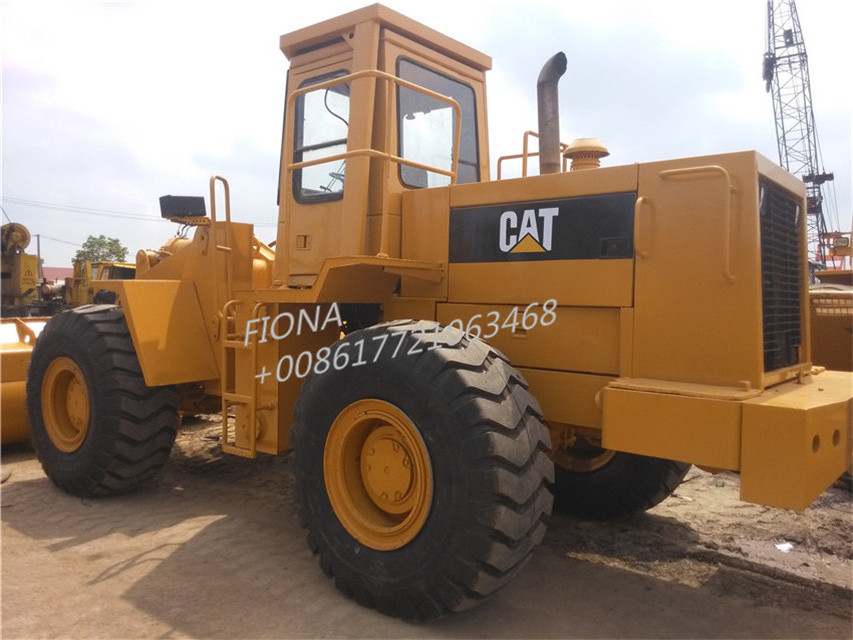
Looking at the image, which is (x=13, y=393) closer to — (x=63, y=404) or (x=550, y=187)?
(x=63, y=404)

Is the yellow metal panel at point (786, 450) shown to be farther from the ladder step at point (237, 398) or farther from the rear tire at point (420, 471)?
the ladder step at point (237, 398)

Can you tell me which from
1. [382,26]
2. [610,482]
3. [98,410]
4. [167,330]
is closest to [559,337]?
[610,482]

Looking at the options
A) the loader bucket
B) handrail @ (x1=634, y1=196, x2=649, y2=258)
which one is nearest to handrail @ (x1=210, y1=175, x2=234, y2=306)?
the loader bucket

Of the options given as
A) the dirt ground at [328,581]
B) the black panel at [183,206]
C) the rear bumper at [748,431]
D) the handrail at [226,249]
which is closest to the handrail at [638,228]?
the rear bumper at [748,431]

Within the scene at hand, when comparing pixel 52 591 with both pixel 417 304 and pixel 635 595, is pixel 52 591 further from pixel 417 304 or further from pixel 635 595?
pixel 635 595

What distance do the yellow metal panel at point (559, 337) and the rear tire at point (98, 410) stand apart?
2.59 m

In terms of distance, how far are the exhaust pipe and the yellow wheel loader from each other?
0.6 inches

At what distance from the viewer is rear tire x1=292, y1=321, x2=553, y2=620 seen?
10.00ft

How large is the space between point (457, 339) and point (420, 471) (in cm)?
66

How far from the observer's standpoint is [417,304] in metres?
4.28

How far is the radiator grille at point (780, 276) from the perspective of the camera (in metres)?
3.37

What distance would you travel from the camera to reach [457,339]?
11.0 feet

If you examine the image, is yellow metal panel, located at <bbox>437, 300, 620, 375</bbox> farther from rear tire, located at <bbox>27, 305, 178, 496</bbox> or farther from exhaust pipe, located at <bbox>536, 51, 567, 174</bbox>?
rear tire, located at <bbox>27, 305, 178, 496</bbox>

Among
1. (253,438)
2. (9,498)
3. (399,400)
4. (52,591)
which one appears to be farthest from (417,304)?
(9,498)
